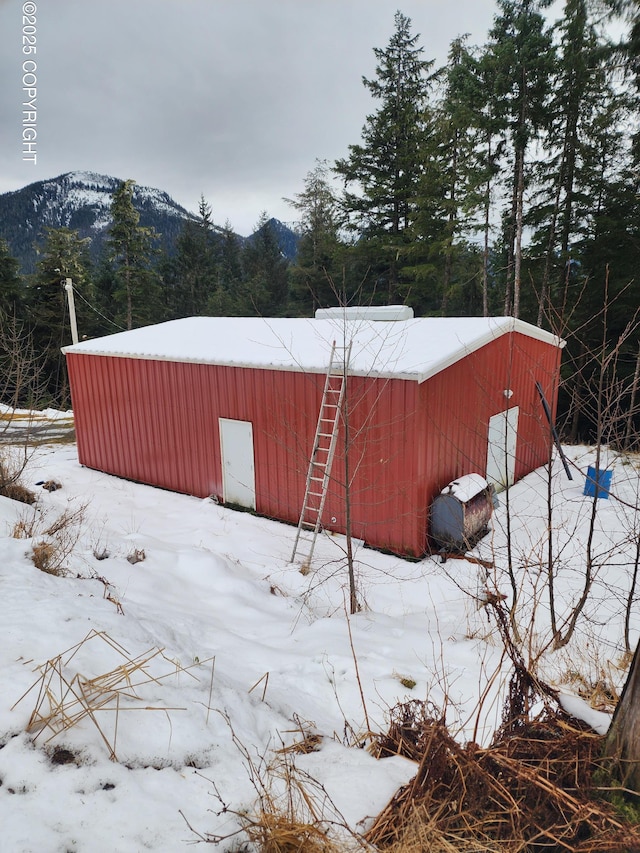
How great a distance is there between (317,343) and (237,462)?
8.85 feet

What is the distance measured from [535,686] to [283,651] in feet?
6.64

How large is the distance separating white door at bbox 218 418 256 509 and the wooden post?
7378mm

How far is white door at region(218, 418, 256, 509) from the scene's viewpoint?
29.1 ft

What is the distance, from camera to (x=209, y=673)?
2697 mm

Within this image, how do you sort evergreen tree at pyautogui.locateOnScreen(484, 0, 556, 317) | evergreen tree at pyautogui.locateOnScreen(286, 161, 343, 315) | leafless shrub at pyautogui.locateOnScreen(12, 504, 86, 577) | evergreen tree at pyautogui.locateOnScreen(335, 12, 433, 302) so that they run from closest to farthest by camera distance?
leafless shrub at pyautogui.locateOnScreen(12, 504, 86, 577), evergreen tree at pyautogui.locateOnScreen(484, 0, 556, 317), evergreen tree at pyautogui.locateOnScreen(335, 12, 433, 302), evergreen tree at pyautogui.locateOnScreen(286, 161, 343, 315)

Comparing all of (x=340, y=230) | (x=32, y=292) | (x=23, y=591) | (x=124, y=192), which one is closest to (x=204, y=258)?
(x=124, y=192)

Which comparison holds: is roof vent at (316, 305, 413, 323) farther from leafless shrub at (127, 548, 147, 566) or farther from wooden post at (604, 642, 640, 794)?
wooden post at (604, 642, 640, 794)

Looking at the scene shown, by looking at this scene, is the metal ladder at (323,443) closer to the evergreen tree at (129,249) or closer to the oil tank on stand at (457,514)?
the oil tank on stand at (457,514)

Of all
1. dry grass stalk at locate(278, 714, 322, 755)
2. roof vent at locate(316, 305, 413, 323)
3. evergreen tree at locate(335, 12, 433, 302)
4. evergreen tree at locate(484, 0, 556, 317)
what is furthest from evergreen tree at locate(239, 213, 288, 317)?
dry grass stalk at locate(278, 714, 322, 755)

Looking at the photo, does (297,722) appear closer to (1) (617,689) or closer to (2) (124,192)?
(1) (617,689)

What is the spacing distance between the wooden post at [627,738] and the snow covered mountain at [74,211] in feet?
343

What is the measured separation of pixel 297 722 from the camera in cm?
245

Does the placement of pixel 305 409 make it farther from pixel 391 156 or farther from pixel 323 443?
pixel 391 156

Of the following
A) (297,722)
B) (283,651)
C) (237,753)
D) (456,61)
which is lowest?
(283,651)
